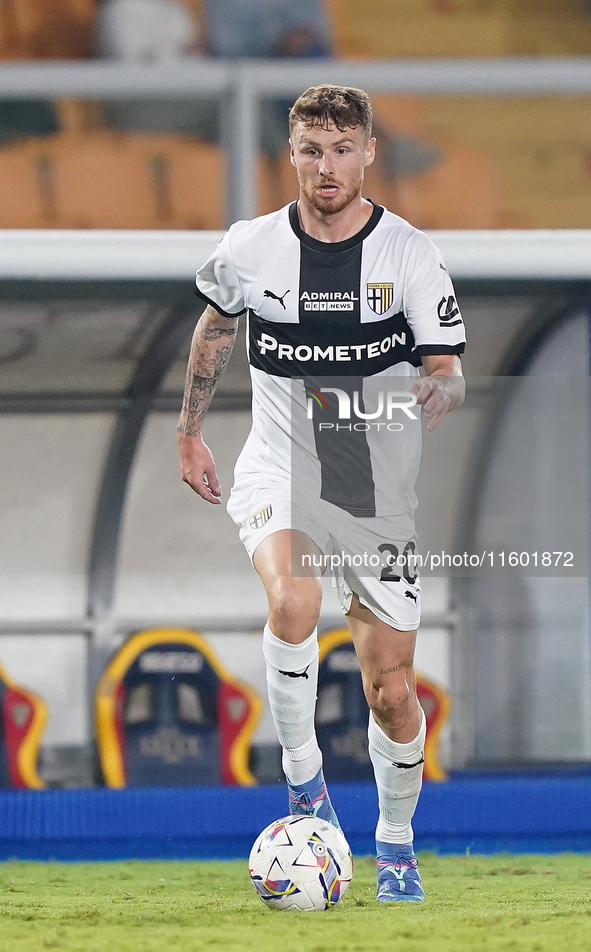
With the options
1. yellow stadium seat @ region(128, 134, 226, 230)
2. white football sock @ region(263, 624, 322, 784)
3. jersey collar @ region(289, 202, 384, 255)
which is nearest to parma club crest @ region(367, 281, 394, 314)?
jersey collar @ region(289, 202, 384, 255)

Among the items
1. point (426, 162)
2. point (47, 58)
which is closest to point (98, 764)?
point (426, 162)

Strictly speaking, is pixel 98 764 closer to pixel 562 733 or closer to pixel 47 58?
pixel 562 733

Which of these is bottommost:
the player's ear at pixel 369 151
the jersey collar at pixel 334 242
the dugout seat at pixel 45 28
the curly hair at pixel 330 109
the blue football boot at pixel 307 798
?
the blue football boot at pixel 307 798

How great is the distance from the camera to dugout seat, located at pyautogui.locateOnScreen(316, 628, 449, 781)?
606 cm

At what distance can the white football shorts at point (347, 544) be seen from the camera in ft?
10.9

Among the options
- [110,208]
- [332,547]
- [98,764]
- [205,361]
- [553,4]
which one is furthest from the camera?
[553,4]

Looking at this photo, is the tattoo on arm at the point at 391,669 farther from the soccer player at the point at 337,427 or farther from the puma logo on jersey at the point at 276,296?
the puma logo on jersey at the point at 276,296

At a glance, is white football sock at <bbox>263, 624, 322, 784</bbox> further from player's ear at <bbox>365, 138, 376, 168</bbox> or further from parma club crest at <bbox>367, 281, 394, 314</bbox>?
player's ear at <bbox>365, 138, 376, 168</bbox>

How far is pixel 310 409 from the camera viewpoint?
3533 millimetres

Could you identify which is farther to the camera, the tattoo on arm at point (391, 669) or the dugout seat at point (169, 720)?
the dugout seat at point (169, 720)

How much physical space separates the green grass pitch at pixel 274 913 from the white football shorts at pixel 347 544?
717 mm

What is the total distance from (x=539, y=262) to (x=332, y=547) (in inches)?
84.2

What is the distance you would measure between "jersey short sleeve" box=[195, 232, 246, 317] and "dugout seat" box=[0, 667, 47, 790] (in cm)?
295

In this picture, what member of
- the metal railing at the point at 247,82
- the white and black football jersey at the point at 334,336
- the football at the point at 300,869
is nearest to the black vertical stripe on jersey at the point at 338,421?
the white and black football jersey at the point at 334,336
